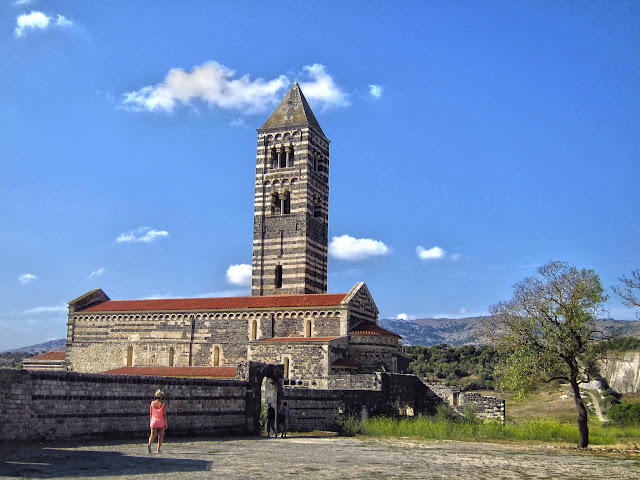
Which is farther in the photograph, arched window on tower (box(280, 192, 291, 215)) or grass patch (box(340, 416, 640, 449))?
arched window on tower (box(280, 192, 291, 215))

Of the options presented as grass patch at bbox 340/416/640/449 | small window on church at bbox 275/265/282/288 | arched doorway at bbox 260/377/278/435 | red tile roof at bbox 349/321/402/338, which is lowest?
grass patch at bbox 340/416/640/449

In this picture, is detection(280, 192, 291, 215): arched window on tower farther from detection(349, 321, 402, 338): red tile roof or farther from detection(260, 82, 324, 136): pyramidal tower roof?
detection(349, 321, 402, 338): red tile roof

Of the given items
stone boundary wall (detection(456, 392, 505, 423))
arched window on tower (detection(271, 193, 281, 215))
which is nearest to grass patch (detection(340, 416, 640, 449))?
stone boundary wall (detection(456, 392, 505, 423))

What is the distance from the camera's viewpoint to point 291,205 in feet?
159

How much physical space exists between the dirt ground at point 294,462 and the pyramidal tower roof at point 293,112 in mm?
35099

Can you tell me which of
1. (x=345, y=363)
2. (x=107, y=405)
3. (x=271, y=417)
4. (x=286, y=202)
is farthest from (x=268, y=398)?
(x=286, y=202)

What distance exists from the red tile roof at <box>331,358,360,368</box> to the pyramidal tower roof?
20303 millimetres

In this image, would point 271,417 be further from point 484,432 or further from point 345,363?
point 345,363

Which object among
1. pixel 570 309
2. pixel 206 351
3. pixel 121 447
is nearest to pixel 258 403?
pixel 121 447

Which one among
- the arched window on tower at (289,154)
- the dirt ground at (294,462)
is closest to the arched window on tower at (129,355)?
the arched window on tower at (289,154)

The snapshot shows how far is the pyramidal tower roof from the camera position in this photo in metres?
50.3

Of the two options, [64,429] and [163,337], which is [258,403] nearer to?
[64,429]

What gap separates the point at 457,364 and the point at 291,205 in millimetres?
32056

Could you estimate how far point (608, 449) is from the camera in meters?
19.6
